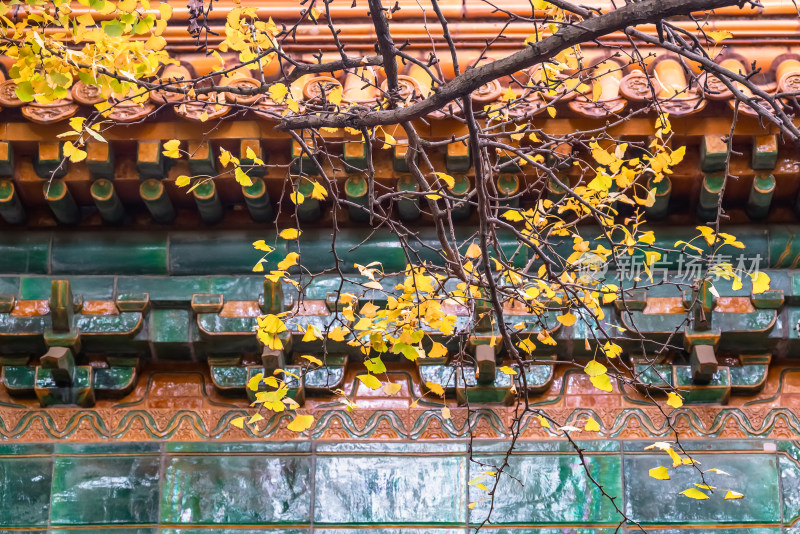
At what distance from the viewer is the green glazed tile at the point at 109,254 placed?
5902 millimetres

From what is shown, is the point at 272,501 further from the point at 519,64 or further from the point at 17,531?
the point at 519,64

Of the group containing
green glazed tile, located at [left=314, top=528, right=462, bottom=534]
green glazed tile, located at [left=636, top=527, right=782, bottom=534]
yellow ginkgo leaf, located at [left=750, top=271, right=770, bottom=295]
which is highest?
yellow ginkgo leaf, located at [left=750, top=271, right=770, bottom=295]

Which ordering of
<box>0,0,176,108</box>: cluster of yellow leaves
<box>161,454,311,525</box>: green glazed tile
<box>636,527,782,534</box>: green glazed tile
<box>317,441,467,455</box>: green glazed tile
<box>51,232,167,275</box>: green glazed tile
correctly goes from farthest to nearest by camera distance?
<box>51,232,167,275</box>: green glazed tile → <box>317,441,467,455</box>: green glazed tile → <box>161,454,311,525</box>: green glazed tile → <box>636,527,782,534</box>: green glazed tile → <box>0,0,176,108</box>: cluster of yellow leaves

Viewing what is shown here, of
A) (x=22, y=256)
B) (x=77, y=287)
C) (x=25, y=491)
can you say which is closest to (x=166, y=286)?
(x=77, y=287)

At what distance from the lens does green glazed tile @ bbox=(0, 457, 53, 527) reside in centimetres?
552

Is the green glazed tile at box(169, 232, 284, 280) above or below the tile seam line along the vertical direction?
above

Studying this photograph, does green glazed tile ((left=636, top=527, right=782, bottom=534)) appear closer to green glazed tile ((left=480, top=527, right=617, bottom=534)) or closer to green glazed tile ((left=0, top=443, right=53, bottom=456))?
green glazed tile ((left=480, top=527, right=617, bottom=534))

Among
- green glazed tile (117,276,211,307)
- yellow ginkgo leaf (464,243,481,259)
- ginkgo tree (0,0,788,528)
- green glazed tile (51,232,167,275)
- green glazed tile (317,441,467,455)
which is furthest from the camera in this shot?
green glazed tile (51,232,167,275)

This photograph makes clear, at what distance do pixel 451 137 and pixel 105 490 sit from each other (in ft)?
7.67

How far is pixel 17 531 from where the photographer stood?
5512 millimetres

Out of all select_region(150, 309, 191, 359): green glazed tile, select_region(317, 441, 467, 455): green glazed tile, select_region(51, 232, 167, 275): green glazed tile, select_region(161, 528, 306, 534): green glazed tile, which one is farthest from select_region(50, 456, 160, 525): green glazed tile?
select_region(51, 232, 167, 275): green glazed tile

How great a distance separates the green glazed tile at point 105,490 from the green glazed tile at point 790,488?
291 centimetres

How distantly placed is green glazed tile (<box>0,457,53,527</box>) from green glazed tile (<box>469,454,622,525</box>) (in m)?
2.00

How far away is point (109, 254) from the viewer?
591 cm
